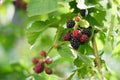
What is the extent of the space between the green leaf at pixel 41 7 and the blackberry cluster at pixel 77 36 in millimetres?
165

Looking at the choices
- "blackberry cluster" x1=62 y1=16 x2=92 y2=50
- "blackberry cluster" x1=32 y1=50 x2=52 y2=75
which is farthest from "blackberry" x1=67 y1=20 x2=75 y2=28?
"blackberry cluster" x1=32 y1=50 x2=52 y2=75

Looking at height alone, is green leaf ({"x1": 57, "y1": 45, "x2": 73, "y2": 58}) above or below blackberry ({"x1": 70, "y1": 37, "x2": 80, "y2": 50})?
below

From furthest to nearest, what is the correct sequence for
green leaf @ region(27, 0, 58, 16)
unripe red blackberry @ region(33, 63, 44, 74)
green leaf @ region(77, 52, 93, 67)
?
unripe red blackberry @ region(33, 63, 44, 74)
green leaf @ region(77, 52, 93, 67)
green leaf @ region(27, 0, 58, 16)

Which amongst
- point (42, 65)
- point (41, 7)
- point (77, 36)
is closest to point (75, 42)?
point (77, 36)

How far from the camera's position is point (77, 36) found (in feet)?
6.31

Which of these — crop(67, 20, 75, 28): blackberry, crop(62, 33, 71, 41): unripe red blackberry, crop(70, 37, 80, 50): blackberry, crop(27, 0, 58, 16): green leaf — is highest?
crop(27, 0, 58, 16): green leaf

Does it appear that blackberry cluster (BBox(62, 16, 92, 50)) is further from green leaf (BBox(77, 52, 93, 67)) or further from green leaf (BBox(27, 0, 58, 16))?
green leaf (BBox(27, 0, 58, 16))

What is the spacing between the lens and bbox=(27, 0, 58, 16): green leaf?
5.92 feet

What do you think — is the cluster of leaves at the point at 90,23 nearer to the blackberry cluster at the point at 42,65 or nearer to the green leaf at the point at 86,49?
the green leaf at the point at 86,49

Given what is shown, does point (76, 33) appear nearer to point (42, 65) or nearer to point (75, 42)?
point (75, 42)

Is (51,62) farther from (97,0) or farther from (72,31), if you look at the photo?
(97,0)

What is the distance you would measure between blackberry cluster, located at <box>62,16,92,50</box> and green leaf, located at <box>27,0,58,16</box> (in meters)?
0.16

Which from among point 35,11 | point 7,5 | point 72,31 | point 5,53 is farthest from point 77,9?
point 5,53

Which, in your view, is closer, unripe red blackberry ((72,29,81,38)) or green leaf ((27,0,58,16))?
green leaf ((27,0,58,16))
